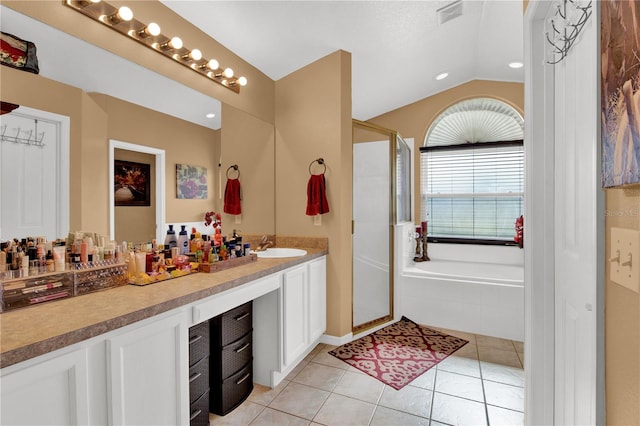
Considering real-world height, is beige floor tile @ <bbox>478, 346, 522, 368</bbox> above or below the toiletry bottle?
below

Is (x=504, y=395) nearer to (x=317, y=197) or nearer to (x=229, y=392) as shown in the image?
(x=229, y=392)

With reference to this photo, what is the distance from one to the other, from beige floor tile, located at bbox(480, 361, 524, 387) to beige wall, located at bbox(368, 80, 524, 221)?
2284mm

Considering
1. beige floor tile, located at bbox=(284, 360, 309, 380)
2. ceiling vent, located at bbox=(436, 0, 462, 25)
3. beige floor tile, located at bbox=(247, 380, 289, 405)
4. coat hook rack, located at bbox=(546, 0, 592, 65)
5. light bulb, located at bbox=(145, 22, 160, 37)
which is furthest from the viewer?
ceiling vent, located at bbox=(436, 0, 462, 25)

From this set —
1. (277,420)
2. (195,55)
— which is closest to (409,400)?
(277,420)

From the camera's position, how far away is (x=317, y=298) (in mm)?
2682

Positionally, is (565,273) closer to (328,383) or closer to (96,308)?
(328,383)

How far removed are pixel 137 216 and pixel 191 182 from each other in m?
0.43

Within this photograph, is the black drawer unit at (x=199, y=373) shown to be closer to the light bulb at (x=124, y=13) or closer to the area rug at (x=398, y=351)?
the area rug at (x=398, y=351)

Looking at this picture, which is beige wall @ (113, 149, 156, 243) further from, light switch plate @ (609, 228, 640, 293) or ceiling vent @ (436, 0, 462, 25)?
ceiling vent @ (436, 0, 462, 25)

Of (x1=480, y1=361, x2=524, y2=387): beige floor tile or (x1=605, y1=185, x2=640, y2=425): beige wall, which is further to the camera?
(x1=480, y1=361, x2=524, y2=387): beige floor tile

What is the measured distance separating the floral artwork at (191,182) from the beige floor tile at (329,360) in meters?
1.52

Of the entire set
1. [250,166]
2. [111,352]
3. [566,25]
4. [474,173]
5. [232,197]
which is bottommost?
[111,352]

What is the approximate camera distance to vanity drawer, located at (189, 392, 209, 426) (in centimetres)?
165

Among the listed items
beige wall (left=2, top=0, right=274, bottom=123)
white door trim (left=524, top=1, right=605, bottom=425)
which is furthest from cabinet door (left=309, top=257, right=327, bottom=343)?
white door trim (left=524, top=1, right=605, bottom=425)
